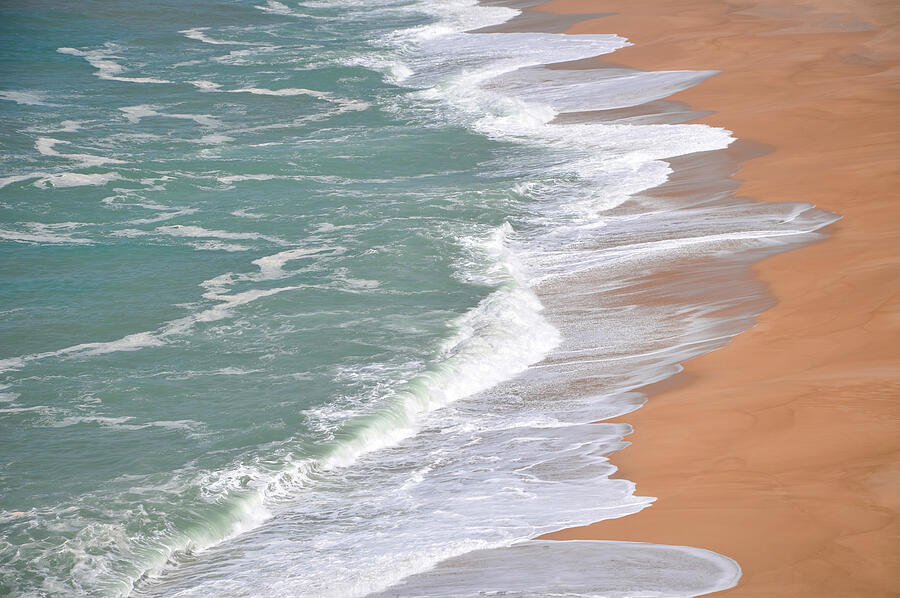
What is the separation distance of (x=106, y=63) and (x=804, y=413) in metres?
25.8

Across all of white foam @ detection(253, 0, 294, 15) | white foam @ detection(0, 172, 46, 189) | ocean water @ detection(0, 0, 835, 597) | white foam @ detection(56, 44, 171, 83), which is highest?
white foam @ detection(253, 0, 294, 15)

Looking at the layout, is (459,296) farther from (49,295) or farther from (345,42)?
(345,42)

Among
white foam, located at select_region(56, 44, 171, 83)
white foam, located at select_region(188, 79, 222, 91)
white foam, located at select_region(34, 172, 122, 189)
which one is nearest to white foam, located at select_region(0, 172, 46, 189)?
white foam, located at select_region(34, 172, 122, 189)

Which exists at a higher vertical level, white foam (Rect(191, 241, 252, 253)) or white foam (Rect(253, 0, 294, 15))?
white foam (Rect(253, 0, 294, 15))

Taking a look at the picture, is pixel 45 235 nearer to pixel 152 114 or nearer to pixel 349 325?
pixel 349 325

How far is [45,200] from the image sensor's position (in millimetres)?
15977

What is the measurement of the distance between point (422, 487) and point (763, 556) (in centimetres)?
288

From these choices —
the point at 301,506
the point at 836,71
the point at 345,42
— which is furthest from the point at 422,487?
the point at 345,42

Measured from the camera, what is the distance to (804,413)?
7328 millimetres

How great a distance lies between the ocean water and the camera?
6715 millimetres

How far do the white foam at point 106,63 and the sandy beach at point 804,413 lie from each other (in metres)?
17.1

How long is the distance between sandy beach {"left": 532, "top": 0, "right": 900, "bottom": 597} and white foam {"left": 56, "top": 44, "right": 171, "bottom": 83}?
17.1 metres

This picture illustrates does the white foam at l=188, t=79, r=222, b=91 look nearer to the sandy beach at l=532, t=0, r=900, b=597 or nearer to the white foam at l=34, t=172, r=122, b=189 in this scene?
the white foam at l=34, t=172, r=122, b=189

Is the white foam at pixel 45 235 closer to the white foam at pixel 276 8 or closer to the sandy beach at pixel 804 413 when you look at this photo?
the sandy beach at pixel 804 413
